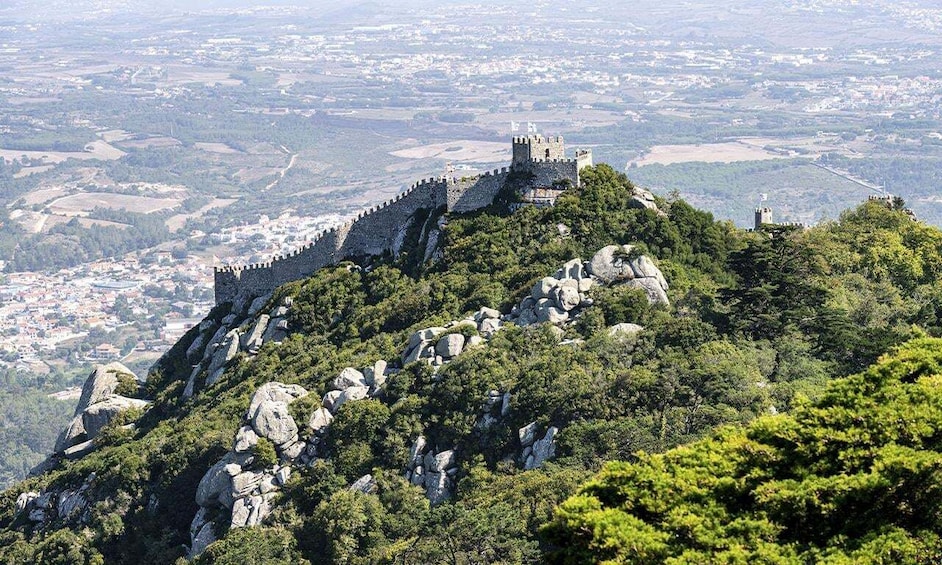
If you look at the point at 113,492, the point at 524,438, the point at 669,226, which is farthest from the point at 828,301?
the point at 113,492

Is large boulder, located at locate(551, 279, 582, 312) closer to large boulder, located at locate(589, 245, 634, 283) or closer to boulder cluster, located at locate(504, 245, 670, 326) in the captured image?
boulder cluster, located at locate(504, 245, 670, 326)

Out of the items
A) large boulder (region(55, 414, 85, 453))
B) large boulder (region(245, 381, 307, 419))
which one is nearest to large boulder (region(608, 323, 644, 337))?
large boulder (region(245, 381, 307, 419))

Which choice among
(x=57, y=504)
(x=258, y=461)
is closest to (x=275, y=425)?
(x=258, y=461)

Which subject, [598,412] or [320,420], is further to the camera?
[320,420]

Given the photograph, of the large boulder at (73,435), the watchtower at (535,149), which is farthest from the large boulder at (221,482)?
the large boulder at (73,435)

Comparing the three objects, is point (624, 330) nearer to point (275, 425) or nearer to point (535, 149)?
point (275, 425)

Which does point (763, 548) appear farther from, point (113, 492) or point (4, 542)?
point (4, 542)
